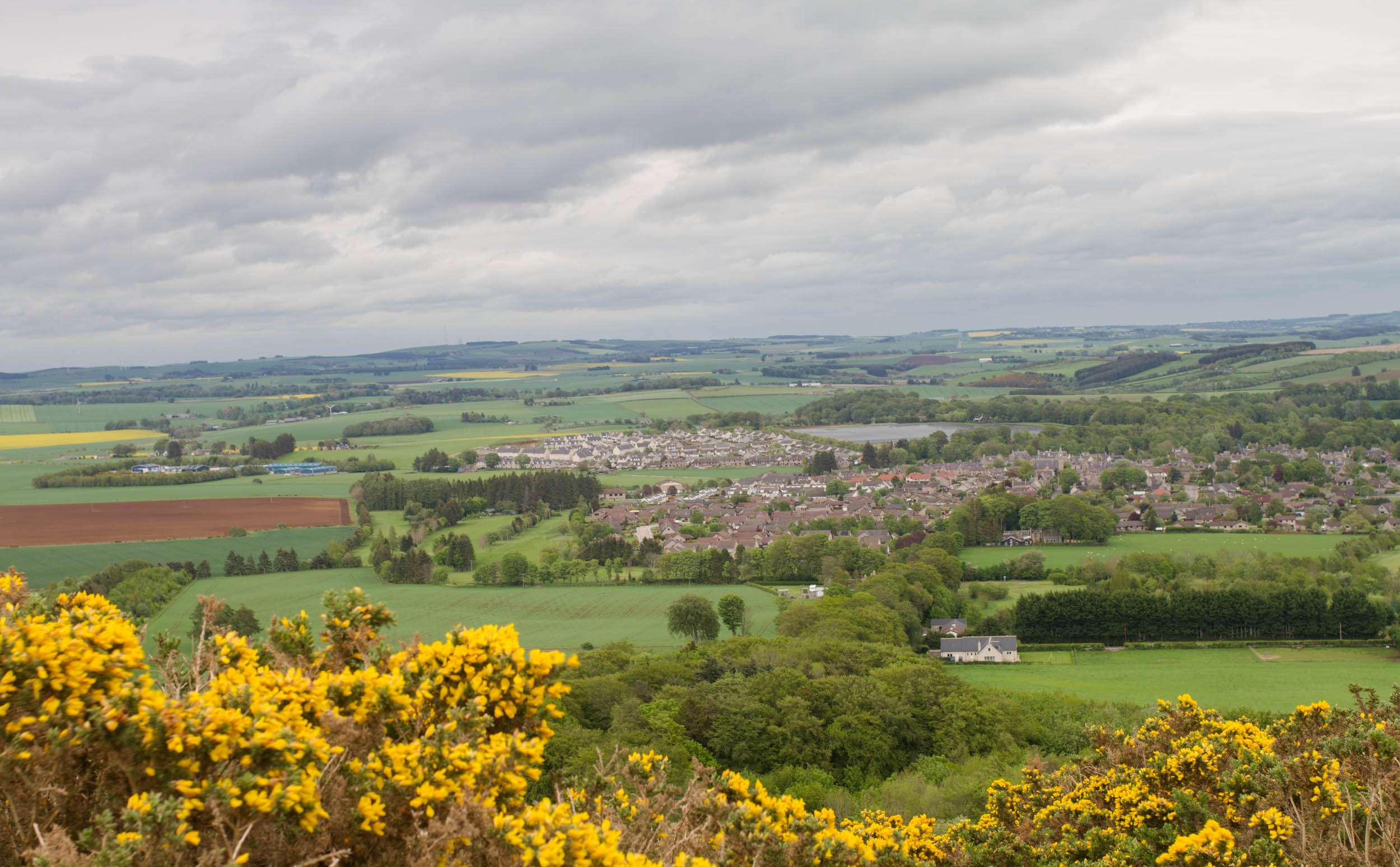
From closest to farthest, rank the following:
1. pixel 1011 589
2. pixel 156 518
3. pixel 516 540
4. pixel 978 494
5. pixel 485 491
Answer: pixel 1011 589 → pixel 156 518 → pixel 516 540 → pixel 978 494 → pixel 485 491

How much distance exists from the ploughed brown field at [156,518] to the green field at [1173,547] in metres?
49.3

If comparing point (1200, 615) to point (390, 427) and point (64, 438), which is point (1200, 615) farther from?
point (64, 438)

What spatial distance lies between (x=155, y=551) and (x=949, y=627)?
48729 mm

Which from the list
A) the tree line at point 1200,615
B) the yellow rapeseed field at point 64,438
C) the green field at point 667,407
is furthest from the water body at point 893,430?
the yellow rapeseed field at point 64,438

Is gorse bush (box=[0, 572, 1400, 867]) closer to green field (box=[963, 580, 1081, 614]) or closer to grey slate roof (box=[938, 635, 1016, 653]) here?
grey slate roof (box=[938, 635, 1016, 653])

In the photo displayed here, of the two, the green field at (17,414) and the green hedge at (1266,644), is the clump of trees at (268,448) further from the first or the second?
the green hedge at (1266,644)

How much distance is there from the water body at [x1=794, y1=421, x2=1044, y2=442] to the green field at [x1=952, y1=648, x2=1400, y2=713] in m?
79.2

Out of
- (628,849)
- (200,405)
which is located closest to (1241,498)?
(628,849)

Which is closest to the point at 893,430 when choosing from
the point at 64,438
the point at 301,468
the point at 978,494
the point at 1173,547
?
the point at 978,494

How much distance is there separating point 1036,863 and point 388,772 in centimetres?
1078

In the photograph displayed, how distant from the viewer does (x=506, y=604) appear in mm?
49375

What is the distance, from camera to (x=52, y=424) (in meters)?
134

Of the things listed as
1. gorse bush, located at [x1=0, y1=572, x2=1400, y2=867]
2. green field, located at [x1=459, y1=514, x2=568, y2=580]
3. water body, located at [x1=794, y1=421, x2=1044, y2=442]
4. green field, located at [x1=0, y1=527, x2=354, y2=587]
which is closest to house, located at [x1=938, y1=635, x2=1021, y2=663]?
green field, located at [x1=459, y1=514, x2=568, y2=580]

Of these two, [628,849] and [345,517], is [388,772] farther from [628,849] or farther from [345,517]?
[345,517]
